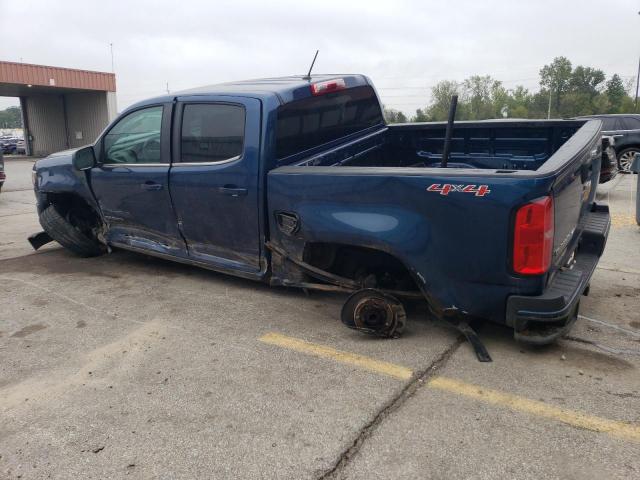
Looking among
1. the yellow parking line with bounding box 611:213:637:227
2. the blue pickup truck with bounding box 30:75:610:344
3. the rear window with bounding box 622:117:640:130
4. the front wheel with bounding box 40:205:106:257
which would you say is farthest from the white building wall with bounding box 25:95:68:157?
the yellow parking line with bounding box 611:213:637:227

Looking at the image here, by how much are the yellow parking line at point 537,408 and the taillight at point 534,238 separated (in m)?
0.69

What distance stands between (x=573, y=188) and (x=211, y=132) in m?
2.66

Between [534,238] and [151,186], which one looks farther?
[151,186]

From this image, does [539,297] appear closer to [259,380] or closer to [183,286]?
[259,380]

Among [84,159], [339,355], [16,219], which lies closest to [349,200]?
[339,355]

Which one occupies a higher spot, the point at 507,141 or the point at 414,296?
the point at 507,141

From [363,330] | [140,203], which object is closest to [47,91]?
[140,203]

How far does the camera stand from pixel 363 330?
3578 mm

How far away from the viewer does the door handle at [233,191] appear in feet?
13.3

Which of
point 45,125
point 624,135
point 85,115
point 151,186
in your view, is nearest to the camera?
point 151,186

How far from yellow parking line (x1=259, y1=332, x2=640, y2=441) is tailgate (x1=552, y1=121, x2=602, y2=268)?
2.98 feet

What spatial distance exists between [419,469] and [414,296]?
143cm

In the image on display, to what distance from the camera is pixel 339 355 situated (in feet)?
11.2

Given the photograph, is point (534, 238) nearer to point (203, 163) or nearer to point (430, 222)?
point (430, 222)
